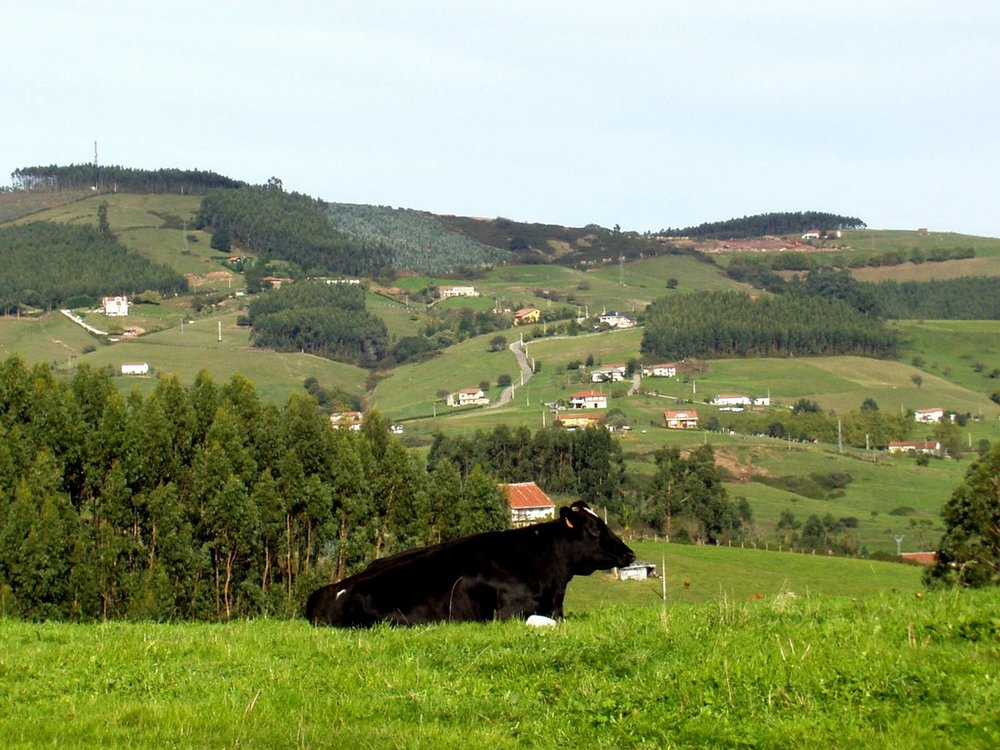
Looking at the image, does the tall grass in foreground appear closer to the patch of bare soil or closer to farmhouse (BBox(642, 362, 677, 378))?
the patch of bare soil

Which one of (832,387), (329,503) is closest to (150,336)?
(832,387)

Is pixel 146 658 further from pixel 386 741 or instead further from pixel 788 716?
pixel 788 716

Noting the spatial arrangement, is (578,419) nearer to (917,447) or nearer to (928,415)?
(917,447)

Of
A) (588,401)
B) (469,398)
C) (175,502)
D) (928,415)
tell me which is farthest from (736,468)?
→ (175,502)

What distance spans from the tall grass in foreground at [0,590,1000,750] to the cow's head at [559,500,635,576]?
10.7 feet

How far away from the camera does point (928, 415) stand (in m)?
158

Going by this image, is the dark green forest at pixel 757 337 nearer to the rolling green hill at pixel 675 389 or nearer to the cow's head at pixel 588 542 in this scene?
the rolling green hill at pixel 675 389

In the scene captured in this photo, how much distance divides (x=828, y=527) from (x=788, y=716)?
299ft

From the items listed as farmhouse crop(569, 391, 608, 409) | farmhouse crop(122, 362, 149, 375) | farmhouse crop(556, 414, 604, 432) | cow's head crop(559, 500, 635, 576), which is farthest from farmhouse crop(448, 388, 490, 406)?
cow's head crop(559, 500, 635, 576)

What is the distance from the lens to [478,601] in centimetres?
1252

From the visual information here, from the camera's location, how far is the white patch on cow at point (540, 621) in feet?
35.9

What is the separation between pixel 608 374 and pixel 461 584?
166m

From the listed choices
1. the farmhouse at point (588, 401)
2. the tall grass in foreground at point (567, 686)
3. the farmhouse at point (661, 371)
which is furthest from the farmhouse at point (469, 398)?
the tall grass in foreground at point (567, 686)

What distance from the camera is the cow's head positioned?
13.6 metres
